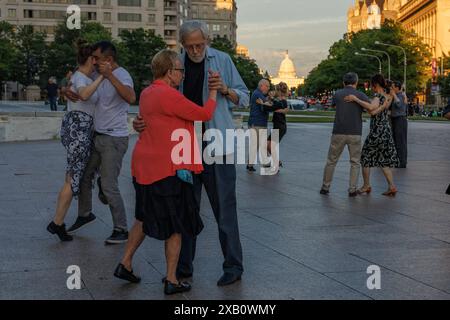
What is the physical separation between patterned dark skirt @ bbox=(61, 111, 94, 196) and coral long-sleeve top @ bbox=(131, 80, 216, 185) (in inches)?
84.8

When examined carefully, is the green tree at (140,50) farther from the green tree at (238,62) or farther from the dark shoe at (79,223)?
the dark shoe at (79,223)

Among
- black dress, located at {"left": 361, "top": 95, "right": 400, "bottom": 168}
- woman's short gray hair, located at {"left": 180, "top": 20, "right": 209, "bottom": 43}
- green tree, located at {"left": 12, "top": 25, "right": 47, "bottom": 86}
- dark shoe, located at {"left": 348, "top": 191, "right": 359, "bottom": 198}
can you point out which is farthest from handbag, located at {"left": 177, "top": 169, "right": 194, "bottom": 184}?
green tree, located at {"left": 12, "top": 25, "right": 47, "bottom": 86}

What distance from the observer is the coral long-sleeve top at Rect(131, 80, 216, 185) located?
5539 millimetres

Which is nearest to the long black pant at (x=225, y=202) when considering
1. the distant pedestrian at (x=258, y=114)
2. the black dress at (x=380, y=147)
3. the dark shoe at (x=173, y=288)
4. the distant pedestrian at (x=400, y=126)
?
the dark shoe at (x=173, y=288)

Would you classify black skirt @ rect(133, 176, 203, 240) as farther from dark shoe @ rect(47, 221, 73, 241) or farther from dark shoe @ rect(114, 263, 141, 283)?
dark shoe @ rect(47, 221, 73, 241)

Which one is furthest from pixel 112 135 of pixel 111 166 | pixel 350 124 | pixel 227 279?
pixel 350 124

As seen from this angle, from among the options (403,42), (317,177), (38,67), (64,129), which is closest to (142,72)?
(38,67)

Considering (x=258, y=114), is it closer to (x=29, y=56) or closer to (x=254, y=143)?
(x=254, y=143)

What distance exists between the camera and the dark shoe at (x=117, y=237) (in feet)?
24.9

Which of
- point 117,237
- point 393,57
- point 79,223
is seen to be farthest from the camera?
point 393,57

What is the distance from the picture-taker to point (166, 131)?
559 centimetres

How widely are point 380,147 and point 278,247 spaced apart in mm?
4841

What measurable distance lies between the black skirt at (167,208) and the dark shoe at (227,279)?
0.49m
